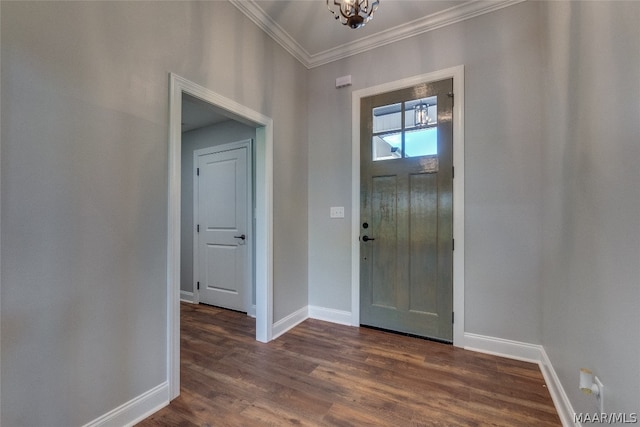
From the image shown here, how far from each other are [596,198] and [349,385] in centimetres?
177

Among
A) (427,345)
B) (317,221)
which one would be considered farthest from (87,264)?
(427,345)

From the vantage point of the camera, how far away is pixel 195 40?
1.95 metres

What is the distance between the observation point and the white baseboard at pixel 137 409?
1470 millimetres

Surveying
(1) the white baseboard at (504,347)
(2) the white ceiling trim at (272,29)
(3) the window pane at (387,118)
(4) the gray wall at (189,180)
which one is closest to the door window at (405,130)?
(3) the window pane at (387,118)

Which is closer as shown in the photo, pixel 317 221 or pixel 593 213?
pixel 593 213

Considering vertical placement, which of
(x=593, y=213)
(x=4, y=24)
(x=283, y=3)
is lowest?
(x=593, y=213)

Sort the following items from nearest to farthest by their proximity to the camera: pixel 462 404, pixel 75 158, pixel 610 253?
pixel 610 253 < pixel 75 158 < pixel 462 404

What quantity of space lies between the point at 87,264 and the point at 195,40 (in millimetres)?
1617

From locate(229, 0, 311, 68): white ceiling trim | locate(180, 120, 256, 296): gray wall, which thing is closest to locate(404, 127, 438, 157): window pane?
locate(229, 0, 311, 68): white ceiling trim

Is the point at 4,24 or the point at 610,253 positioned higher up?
the point at 4,24

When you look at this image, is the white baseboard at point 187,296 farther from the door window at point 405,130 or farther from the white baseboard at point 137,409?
the door window at point 405,130

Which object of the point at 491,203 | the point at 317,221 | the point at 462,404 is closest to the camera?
the point at 462,404

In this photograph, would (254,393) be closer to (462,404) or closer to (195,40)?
(462,404)

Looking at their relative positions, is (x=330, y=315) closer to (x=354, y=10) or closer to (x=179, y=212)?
(x=179, y=212)
